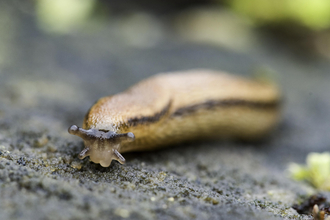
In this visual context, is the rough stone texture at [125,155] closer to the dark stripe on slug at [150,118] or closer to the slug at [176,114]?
the slug at [176,114]

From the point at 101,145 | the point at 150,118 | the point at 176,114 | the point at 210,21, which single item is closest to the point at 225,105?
the point at 176,114

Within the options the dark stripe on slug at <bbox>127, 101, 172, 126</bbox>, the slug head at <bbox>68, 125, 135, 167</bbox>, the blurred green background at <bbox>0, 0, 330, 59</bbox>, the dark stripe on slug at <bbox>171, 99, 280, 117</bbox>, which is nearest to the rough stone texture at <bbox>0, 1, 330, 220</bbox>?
the slug head at <bbox>68, 125, 135, 167</bbox>

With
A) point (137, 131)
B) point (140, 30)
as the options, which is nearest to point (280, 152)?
point (137, 131)

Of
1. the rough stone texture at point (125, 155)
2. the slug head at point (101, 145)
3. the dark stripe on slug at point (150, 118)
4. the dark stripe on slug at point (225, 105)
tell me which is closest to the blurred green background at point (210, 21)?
the rough stone texture at point (125, 155)

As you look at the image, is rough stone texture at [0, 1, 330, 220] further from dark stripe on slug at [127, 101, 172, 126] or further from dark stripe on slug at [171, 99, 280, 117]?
dark stripe on slug at [171, 99, 280, 117]

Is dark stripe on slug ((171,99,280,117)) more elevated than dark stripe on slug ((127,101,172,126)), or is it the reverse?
dark stripe on slug ((171,99,280,117))

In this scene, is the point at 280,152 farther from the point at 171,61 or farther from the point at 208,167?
the point at 171,61
